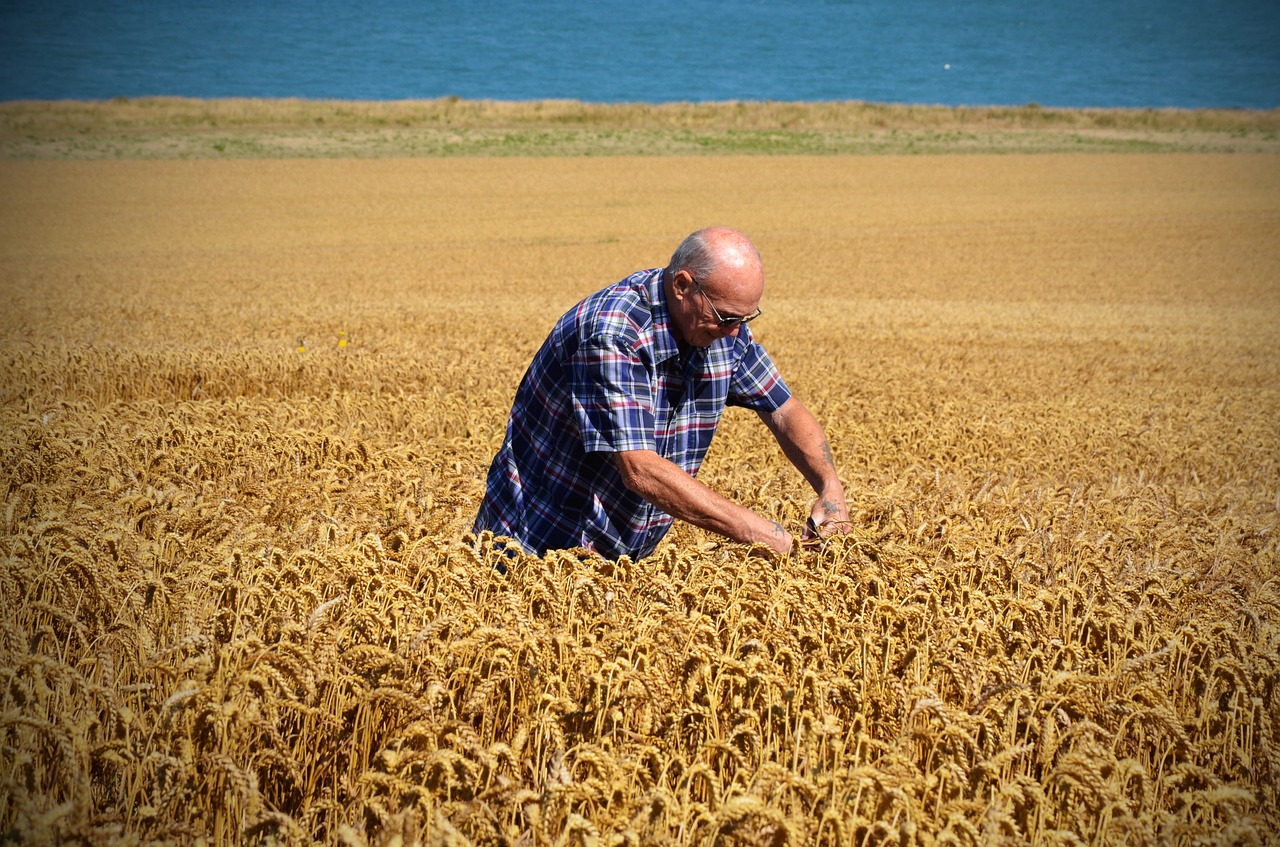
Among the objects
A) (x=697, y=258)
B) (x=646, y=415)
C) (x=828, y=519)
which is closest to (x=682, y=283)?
(x=697, y=258)

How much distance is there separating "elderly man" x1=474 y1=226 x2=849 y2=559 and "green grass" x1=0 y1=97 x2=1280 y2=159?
5137 cm

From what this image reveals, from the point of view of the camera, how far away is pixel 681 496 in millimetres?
3715

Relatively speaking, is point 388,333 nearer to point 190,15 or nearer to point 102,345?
point 102,345

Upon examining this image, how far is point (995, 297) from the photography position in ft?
81.1

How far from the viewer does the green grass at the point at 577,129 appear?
53.0m

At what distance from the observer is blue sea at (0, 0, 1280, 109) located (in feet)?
362

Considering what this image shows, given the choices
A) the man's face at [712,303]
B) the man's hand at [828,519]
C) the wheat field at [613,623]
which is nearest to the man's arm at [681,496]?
the wheat field at [613,623]

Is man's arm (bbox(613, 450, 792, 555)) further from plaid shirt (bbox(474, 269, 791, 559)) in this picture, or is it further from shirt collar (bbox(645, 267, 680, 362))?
shirt collar (bbox(645, 267, 680, 362))

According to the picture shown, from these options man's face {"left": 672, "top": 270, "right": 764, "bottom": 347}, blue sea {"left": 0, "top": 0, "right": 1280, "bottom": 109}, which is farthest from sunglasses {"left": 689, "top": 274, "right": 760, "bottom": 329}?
blue sea {"left": 0, "top": 0, "right": 1280, "bottom": 109}

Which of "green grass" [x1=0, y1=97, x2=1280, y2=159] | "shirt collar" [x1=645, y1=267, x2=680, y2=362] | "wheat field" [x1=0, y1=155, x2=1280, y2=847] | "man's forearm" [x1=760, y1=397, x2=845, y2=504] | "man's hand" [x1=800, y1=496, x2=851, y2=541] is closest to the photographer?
"wheat field" [x1=0, y1=155, x2=1280, y2=847]

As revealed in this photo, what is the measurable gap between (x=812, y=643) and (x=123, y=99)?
6833 centimetres

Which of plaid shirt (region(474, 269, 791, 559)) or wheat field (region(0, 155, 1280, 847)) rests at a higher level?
plaid shirt (region(474, 269, 791, 559))

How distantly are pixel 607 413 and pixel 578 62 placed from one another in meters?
167

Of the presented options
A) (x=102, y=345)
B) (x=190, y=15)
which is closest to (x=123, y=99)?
(x=102, y=345)
